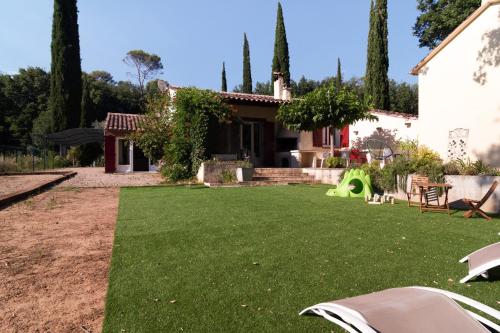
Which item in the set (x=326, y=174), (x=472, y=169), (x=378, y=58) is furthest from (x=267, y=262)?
(x=378, y=58)

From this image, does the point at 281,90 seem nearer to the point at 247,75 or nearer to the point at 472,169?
the point at 472,169

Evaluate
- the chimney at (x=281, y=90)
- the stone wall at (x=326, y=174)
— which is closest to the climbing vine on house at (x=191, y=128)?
the stone wall at (x=326, y=174)

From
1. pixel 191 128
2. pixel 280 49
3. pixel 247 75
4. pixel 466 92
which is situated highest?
pixel 280 49

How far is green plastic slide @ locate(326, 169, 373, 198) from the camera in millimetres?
9867

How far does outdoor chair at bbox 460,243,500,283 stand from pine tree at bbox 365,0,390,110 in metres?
21.4

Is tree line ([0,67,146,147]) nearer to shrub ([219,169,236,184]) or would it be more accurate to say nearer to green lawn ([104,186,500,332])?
shrub ([219,169,236,184])

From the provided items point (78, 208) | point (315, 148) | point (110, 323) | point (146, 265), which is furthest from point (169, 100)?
point (110, 323)

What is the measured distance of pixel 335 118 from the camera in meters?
14.1

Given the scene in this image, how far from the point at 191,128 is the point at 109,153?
8449 mm

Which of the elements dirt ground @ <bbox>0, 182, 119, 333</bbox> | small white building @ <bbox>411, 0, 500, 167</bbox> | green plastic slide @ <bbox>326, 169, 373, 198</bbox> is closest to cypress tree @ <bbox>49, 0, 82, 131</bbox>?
dirt ground @ <bbox>0, 182, 119, 333</bbox>

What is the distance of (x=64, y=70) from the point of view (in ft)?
96.2

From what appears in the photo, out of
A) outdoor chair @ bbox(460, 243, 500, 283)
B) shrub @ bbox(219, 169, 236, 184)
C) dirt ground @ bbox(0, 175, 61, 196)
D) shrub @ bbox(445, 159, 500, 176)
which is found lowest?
outdoor chair @ bbox(460, 243, 500, 283)

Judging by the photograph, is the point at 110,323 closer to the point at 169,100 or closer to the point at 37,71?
the point at 169,100

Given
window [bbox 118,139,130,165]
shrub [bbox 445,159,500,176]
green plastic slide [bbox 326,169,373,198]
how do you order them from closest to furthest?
shrub [bbox 445,159,500,176]
green plastic slide [bbox 326,169,373,198]
window [bbox 118,139,130,165]
